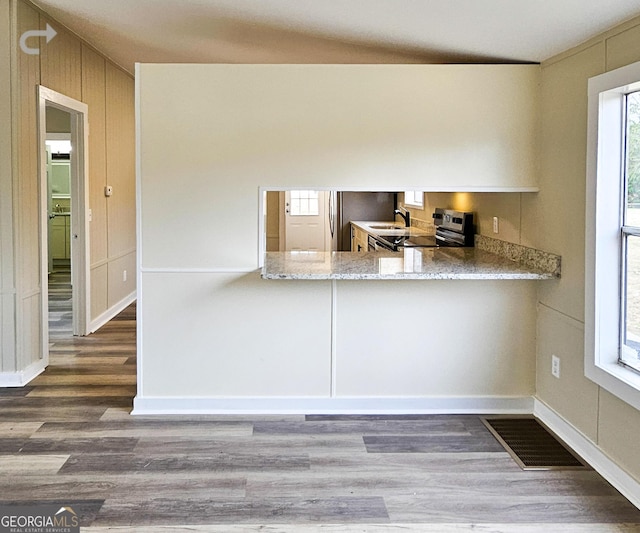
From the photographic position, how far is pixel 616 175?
285 cm

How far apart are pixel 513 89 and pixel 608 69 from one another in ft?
2.41

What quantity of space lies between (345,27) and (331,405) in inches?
83.5

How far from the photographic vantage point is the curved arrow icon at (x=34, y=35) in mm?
4070

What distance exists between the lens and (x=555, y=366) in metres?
3.40

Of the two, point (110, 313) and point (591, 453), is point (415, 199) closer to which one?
point (110, 313)

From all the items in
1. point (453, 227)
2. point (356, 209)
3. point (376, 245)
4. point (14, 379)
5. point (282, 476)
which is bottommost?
point (282, 476)

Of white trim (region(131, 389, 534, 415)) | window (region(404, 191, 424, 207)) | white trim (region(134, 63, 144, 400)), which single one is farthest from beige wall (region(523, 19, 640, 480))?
window (region(404, 191, 424, 207))

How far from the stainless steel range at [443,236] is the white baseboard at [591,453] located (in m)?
1.35

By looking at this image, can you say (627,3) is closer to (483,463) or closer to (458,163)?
(458,163)

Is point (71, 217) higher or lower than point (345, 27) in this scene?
lower

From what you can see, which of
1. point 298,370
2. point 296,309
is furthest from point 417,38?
point 298,370

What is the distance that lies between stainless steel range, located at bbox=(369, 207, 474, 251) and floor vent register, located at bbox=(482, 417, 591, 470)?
4.68 feet

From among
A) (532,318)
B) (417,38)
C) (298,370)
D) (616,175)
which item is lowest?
(298,370)

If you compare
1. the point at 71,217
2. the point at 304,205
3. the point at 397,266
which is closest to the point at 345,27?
the point at 397,266
